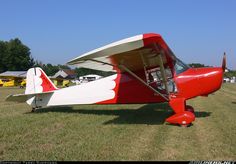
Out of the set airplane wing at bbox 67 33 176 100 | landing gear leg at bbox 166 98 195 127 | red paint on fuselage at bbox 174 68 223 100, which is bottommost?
landing gear leg at bbox 166 98 195 127

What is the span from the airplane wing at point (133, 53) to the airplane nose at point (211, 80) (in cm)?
108

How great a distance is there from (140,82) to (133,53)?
6.09 ft

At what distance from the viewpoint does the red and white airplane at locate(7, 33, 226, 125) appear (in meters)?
6.63

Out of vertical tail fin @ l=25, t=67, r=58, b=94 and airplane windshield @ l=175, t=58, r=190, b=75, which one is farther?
vertical tail fin @ l=25, t=67, r=58, b=94

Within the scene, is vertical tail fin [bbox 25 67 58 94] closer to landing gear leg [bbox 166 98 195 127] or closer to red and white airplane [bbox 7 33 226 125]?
red and white airplane [bbox 7 33 226 125]

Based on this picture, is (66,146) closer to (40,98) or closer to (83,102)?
(83,102)

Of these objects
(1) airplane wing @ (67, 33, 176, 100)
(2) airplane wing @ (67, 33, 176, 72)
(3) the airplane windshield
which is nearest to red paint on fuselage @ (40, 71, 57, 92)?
(1) airplane wing @ (67, 33, 176, 100)

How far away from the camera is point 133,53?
6984 millimetres

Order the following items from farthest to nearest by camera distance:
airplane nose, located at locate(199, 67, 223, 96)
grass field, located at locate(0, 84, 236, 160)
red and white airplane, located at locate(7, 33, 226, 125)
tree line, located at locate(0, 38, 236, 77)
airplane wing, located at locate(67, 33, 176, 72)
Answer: tree line, located at locate(0, 38, 236, 77)
airplane nose, located at locate(199, 67, 223, 96)
red and white airplane, located at locate(7, 33, 226, 125)
airplane wing, located at locate(67, 33, 176, 72)
grass field, located at locate(0, 84, 236, 160)

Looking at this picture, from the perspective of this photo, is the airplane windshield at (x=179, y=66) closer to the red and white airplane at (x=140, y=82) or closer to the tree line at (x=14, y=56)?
the red and white airplane at (x=140, y=82)

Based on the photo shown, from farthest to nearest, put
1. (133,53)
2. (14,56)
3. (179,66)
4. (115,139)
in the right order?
(14,56), (179,66), (133,53), (115,139)

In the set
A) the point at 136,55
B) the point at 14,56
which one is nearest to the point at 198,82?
the point at 136,55

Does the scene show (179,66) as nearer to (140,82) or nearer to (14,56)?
(140,82)

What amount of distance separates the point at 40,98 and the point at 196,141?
6.60m
